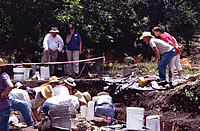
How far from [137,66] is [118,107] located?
15.4ft

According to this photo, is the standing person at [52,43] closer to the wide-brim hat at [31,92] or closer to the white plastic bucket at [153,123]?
the wide-brim hat at [31,92]

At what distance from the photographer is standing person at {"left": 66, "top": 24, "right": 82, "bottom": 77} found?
1195 cm

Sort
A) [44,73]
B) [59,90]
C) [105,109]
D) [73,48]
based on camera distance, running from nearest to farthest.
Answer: [105,109] → [59,90] → [44,73] → [73,48]

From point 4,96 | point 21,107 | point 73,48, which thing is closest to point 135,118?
point 4,96

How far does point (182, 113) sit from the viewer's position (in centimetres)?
826

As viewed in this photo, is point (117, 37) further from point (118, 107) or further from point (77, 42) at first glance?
point (118, 107)

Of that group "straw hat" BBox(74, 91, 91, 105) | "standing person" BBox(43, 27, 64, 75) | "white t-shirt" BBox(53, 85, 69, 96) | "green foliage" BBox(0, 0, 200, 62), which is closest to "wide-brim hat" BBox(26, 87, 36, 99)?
"white t-shirt" BBox(53, 85, 69, 96)

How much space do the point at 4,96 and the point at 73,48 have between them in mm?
5846

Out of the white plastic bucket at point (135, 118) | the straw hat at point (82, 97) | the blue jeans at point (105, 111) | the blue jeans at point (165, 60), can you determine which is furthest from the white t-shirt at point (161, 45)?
the white plastic bucket at point (135, 118)

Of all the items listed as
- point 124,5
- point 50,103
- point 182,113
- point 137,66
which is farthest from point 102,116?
point 124,5

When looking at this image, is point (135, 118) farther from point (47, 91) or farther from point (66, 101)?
point (47, 91)

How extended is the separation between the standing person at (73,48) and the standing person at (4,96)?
18.5 feet

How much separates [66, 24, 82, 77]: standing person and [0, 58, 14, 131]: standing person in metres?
5.65

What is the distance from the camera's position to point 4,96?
20.9 ft
